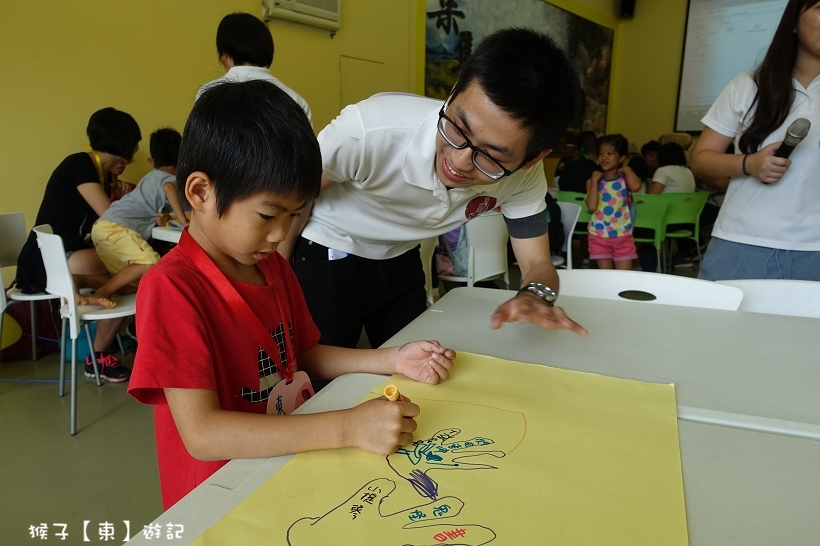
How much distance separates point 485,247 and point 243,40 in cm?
144

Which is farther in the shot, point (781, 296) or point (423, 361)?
point (781, 296)

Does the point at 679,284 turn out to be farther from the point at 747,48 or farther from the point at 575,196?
the point at 747,48

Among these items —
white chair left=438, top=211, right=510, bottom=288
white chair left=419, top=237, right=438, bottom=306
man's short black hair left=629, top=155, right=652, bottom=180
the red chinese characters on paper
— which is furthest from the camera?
man's short black hair left=629, top=155, right=652, bottom=180

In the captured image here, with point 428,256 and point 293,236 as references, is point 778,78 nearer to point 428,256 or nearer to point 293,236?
point 293,236

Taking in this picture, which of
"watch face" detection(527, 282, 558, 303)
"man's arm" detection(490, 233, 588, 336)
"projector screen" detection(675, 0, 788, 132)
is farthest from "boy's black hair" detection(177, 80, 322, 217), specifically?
"projector screen" detection(675, 0, 788, 132)

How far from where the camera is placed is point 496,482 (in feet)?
1.84

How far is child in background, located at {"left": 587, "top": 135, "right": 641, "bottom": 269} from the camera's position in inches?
145

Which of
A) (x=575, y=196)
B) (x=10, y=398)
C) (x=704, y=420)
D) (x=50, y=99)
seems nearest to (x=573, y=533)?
(x=704, y=420)

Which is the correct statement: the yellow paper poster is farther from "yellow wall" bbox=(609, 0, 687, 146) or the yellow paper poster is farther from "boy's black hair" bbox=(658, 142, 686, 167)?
"yellow wall" bbox=(609, 0, 687, 146)

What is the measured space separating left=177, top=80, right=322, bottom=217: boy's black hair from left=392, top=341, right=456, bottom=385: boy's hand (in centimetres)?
28

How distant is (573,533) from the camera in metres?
0.49

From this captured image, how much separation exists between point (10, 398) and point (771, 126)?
2.85m

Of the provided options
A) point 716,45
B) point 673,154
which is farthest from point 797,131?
point 716,45

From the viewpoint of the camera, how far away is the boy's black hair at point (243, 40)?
2.24 meters
